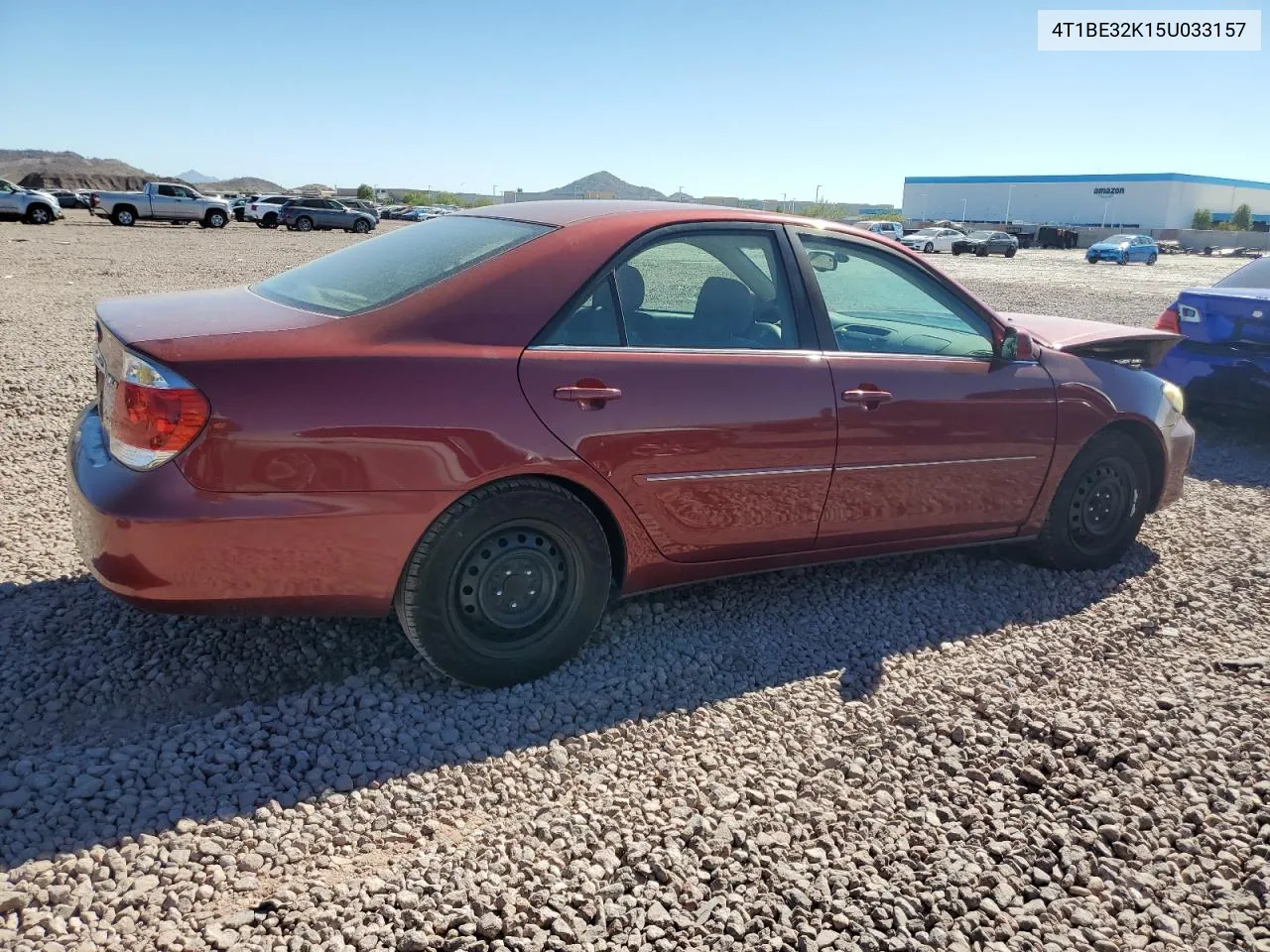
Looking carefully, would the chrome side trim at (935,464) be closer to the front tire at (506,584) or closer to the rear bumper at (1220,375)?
the front tire at (506,584)

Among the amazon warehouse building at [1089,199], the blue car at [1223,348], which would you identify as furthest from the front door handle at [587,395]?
the amazon warehouse building at [1089,199]

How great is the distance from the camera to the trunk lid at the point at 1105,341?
15.2 ft

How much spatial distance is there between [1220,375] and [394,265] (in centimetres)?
633

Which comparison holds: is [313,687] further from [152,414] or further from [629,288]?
[629,288]

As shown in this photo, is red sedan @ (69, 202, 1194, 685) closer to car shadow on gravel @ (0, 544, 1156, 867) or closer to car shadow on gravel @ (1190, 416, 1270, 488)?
car shadow on gravel @ (0, 544, 1156, 867)

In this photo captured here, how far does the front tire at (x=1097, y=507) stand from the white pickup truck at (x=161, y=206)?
37470mm

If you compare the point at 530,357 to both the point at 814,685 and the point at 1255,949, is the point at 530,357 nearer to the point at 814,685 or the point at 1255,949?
the point at 814,685

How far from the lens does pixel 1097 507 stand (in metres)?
4.73

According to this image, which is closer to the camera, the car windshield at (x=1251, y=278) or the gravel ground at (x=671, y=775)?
the gravel ground at (x=671, y=775)

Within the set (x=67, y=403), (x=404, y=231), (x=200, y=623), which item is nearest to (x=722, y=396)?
(x=404, y=231)

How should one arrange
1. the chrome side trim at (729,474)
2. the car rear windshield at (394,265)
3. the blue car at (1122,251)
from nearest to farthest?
the car rear windshield at (394,265), the chrome side trim at (729,474), the blue car at (1122,251)

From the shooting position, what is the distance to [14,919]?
2232mm

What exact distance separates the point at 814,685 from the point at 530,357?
5.05 ft

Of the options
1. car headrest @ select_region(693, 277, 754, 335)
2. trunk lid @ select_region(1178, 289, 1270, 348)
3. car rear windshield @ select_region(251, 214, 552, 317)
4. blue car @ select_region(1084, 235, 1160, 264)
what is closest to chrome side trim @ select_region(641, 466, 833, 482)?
car headrest @ select_region(693, 277, 754, 335)
